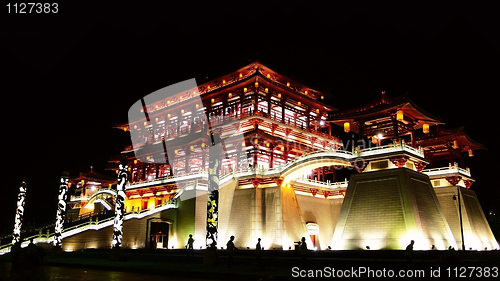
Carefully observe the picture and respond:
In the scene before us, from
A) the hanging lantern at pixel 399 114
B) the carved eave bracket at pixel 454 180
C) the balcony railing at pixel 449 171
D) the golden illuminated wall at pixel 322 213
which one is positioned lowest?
the golden illuminated wall at pixel 322 213

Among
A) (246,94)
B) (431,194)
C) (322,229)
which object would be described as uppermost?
(246,94)

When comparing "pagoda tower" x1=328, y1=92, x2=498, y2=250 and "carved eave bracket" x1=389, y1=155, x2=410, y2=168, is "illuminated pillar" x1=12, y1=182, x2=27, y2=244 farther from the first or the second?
"carved eave bracket" x1=389, y1=155, x2=410, y2=168

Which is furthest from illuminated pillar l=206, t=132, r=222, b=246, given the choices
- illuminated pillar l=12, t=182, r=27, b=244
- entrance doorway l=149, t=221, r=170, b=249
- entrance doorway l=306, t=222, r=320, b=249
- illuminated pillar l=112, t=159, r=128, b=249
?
illuminated pillar l=12, t=182, r=27, b=244

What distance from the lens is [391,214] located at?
73.4ft

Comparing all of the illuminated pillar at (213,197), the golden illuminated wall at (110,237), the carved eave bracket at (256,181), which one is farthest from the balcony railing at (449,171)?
the golden illuminated wall at (110,237)

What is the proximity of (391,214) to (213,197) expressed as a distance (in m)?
10.9

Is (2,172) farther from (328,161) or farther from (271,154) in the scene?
(328,161)

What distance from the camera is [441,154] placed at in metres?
30.5

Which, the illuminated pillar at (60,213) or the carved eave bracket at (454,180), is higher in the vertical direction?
the carved eave bracket at (454,180)

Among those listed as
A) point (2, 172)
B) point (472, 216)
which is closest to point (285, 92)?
point (472, 216)

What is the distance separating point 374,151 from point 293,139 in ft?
39.2

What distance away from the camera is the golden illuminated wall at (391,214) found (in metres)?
21.6

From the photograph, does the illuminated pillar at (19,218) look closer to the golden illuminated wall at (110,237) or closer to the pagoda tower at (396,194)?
the golden illuminated wall at (110,237)

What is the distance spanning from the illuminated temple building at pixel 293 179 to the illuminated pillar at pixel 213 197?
9.65 metres
